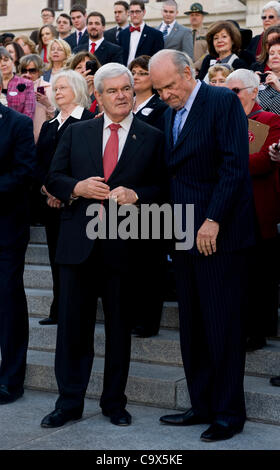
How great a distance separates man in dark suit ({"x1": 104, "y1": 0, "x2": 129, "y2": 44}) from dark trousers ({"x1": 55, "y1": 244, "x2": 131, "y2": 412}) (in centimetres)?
727

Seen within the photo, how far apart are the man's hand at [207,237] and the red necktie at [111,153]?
69 cm

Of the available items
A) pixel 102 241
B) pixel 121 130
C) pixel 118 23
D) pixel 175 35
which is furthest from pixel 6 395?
pixel 118 23

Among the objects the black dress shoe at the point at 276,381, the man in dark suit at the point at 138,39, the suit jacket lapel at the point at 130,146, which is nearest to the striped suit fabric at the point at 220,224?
the suit jacket lapel at the point at 130,146

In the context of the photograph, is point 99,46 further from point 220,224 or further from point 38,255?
point 220,224

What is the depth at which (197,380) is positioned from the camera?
172 inches

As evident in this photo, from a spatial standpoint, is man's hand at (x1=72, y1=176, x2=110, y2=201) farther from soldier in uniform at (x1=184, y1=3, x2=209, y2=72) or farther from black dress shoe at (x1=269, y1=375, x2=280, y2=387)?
soldier in uniform at (x1=184, y1=3, x2=209, y2=72)

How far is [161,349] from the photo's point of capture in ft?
17.4

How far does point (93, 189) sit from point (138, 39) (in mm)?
6520

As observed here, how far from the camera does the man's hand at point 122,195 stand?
4.21 m

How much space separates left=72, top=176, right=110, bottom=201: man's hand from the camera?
424 cm

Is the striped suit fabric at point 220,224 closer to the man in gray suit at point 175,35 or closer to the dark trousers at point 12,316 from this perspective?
the dark trousers at point 12,316

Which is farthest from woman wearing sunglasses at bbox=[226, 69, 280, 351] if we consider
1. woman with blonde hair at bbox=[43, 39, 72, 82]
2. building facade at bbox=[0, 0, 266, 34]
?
building facade at bbox=[0, 0, 266, 34]

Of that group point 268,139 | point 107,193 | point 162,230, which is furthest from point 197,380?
point 268,139
